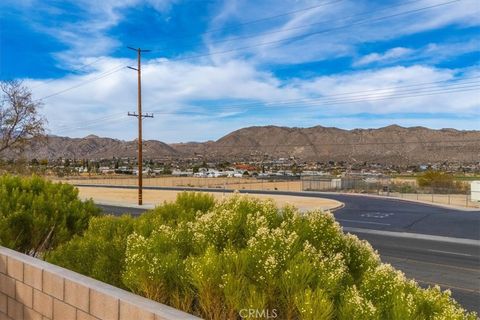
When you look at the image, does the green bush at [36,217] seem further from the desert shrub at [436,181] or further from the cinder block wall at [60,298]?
the desert shrub at [436,181]

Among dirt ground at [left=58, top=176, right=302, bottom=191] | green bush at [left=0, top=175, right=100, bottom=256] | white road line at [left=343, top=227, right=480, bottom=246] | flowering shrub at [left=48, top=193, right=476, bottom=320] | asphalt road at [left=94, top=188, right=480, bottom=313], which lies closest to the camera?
flowering shrub at [left=48, top=193, right=476, bottom=320]

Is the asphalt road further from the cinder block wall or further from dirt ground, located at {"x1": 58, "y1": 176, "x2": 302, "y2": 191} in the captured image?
dirt ground, located at {"x1": 58, "y1": 176, "x2": 302, "y2": 191}

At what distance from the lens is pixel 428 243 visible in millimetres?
23875

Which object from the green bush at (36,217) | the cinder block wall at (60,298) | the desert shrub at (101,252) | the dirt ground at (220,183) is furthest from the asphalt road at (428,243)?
the dirt ground at (220,183)

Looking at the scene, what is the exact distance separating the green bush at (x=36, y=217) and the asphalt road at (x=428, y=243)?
32.0 feet

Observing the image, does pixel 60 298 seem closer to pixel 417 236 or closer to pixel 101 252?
pixel 101 252

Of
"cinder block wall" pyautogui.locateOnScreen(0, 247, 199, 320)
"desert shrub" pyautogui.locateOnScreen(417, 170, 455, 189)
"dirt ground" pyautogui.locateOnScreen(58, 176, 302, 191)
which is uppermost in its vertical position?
"cinder block wall" pyautogui.locateOnScreen(0, 247, 199, 320)

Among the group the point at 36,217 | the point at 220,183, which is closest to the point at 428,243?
the point at 36,217

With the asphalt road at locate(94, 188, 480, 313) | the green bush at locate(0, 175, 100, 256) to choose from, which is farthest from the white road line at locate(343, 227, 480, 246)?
the green bush at locate(0, 175, 100, 256)

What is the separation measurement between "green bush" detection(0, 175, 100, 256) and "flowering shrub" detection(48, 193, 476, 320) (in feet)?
14.2

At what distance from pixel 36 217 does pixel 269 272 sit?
7.70 meters

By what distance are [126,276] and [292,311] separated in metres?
2.38

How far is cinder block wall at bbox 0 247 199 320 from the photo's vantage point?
5.03 meters

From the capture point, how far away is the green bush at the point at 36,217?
429 inches
